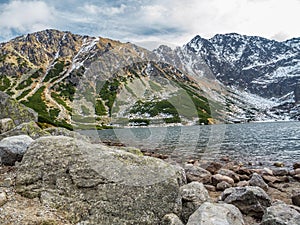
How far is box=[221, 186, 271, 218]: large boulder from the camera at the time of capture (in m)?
13.5

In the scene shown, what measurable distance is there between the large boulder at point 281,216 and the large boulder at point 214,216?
136 cm

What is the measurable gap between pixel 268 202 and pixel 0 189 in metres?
13.8

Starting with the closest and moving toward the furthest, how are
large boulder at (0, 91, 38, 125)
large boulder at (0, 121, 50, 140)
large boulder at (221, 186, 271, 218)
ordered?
large boulder at (221, 186, 271, 218)
large boulder at (0, 121, 50, 140)
large boulder at (0, 91, 38, 125)

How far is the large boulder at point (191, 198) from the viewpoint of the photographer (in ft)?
38.1

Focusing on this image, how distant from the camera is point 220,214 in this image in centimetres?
969

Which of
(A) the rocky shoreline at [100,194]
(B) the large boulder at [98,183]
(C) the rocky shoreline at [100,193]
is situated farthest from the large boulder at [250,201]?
(B) the large boulder at [98,183]

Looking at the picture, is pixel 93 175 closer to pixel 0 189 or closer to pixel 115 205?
pixel 115 205

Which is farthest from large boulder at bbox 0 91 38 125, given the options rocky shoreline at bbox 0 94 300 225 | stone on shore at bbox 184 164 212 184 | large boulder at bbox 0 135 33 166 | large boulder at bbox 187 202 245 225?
large boulder at bbox 187 202 245 225

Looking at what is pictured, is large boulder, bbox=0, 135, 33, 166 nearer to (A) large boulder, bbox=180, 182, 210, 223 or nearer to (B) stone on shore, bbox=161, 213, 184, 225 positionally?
(B) stone on shore, bbox=161, 213, 184, 225

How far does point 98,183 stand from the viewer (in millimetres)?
10922

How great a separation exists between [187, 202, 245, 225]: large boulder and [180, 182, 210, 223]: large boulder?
1.53 meters

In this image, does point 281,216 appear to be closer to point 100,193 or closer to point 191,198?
point 191,198

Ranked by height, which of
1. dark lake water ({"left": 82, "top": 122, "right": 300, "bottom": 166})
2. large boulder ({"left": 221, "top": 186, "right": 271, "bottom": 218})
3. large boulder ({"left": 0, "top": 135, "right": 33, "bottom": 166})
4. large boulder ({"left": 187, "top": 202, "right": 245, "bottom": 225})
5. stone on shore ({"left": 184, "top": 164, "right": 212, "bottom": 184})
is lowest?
dark lake water ({"left": 82, "top": 122, "right": 300, "bottom": 166})

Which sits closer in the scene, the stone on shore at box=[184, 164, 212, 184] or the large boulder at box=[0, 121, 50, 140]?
the large boulder at box=[0, 121, 50, 140]
